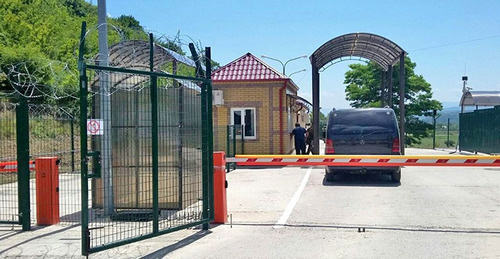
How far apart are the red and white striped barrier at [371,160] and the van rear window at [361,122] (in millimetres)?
4868

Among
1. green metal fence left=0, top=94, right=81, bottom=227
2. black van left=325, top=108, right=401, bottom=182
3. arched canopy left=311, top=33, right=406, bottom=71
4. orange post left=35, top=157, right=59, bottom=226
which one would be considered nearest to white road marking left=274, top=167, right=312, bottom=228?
black van left=325, top=108, right=401, bottom=182

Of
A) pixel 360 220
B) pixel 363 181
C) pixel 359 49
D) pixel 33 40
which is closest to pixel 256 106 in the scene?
pixel 359 49

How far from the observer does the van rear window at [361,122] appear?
14.2 meters

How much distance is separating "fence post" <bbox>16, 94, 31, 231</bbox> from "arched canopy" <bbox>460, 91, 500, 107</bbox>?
27594 mm

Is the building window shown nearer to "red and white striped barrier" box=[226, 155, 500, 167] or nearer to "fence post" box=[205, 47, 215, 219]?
"red and white striped barrier" box=[226, 155, 500, 167]

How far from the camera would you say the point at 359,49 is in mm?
22109

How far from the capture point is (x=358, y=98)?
5681cm

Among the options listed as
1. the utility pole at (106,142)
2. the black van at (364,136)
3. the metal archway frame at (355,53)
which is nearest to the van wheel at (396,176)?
the black van at (364,136)

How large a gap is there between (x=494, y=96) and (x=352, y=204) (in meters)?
22.9

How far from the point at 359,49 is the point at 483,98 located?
12.2 meters

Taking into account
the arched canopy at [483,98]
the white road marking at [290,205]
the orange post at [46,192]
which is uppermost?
the arched canopy at [483,98]

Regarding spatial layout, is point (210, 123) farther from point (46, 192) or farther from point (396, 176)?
point (396, 176)

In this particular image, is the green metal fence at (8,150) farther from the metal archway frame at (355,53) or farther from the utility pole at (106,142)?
the metal archway frame at (355,53)

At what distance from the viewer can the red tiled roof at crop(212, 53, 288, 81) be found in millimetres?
22203
